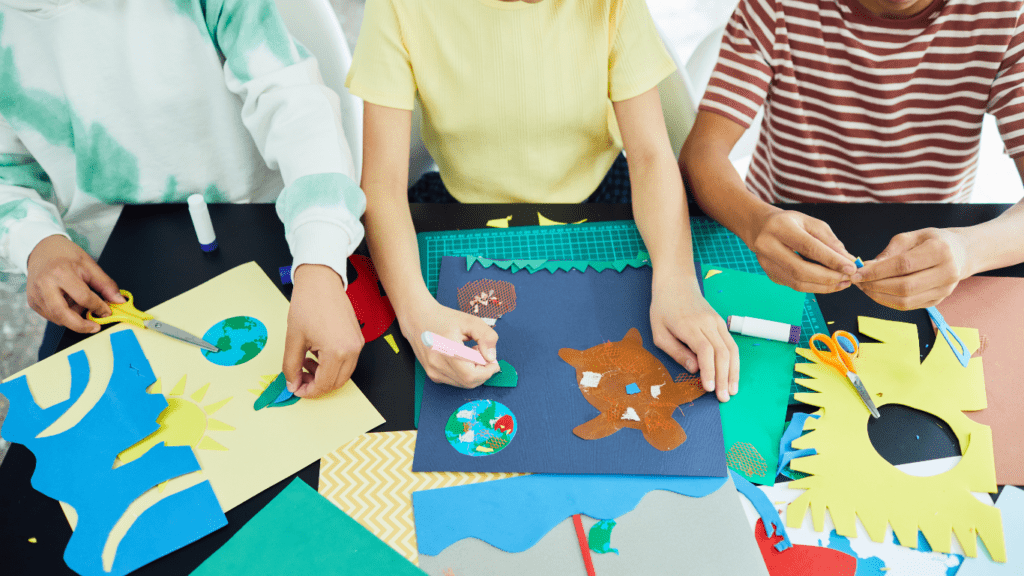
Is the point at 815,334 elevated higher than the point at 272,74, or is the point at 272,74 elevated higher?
the point at 272,74

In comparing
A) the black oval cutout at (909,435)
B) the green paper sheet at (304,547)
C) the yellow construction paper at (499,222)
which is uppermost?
the yellow construction paper at (499,222)

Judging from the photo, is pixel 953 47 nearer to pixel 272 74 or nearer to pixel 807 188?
pixel 807 188

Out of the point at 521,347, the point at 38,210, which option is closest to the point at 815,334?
the point at 521,347

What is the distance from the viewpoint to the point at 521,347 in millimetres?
736

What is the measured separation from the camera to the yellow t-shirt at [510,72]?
906 mm

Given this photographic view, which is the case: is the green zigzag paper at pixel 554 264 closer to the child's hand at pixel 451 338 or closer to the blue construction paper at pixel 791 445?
the child's hand at pixel 451 338

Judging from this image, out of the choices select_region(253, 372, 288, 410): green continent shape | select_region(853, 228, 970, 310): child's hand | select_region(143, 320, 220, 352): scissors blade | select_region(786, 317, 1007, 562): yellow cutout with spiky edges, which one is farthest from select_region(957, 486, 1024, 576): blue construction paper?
select_region(143, 320, 220, 352): scissors blade

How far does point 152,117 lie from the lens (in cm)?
94

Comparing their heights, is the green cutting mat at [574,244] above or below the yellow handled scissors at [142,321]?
above

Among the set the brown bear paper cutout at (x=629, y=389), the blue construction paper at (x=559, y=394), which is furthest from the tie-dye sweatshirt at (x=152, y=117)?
the brown bear paper cutout at (x=629, y=389)

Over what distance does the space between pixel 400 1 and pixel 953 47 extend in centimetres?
85

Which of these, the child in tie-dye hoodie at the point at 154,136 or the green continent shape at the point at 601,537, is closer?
the green continent shape at the point at 601,537

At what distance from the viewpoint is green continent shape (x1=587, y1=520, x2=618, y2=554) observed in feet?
1.85

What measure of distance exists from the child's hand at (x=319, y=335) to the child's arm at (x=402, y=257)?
7cm
